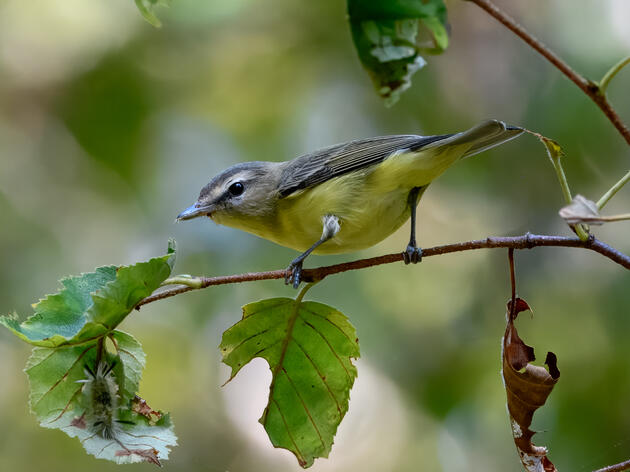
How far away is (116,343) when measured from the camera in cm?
175

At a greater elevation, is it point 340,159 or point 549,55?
point 549,55

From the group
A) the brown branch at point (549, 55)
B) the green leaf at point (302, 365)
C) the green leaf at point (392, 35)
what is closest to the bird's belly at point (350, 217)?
the green leaf at point (302, 365)

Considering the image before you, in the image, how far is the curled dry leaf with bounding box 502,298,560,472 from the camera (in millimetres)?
1604

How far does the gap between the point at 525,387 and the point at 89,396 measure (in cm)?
105

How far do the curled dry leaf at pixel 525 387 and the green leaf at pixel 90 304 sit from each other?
848mm

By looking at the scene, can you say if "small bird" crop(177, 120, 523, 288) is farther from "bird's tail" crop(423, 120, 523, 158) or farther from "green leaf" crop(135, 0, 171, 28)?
"green leaf" crop(135, 0, 171, 28)

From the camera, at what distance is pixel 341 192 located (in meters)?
2.48

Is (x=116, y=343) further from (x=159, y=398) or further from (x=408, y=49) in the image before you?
(x=159, y=398)

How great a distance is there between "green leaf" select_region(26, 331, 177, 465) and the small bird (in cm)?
62

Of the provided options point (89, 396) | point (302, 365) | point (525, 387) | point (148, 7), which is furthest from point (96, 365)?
point (525, 387)

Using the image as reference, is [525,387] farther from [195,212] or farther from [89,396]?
[195,212]

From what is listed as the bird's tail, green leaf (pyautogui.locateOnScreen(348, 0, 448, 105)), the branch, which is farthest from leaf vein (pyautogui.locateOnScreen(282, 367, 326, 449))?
the bird's tail

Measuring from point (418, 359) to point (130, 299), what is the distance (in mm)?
2858

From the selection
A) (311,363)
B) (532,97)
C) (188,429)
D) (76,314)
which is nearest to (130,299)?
(76,314)
